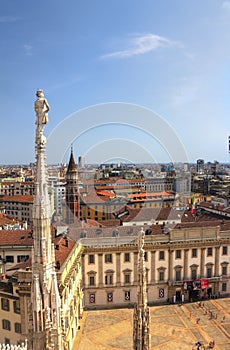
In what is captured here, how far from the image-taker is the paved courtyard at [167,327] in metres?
31.4

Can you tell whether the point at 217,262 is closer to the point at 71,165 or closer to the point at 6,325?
the point at 6,325

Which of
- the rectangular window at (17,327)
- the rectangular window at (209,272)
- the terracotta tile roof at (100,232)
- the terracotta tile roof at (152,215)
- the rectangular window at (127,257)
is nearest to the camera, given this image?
the rectangular window at (17,327)

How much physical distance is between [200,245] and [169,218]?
27.9ft

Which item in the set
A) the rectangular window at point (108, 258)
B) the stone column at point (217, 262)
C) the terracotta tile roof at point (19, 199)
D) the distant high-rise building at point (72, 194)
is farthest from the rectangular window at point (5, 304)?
the terracotta tile roof at point (19, 199)

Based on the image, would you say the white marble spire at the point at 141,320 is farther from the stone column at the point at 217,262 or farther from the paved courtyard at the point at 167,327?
the stone column at the point at 217,262

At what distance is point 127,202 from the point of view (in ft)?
248

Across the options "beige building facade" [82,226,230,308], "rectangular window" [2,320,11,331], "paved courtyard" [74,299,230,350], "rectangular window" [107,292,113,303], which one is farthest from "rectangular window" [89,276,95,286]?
"rectangular window" [2,320,11,331]

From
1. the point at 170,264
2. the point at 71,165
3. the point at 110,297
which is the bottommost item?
the point at 110,297

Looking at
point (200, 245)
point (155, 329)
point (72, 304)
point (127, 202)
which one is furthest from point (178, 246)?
point (127, 202)

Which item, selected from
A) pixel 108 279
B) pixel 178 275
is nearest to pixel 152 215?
pixel 178 275

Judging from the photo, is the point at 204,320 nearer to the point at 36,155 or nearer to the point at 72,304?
the point at 72,304

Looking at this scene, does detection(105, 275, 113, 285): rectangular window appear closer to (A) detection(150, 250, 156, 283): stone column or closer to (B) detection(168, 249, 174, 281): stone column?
(A) detection(150, 250, 156, 283): stone column

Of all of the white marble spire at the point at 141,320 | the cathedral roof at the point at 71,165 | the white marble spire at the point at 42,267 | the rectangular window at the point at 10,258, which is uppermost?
the cathedral roof at the point at 71,165

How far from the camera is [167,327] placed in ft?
114
